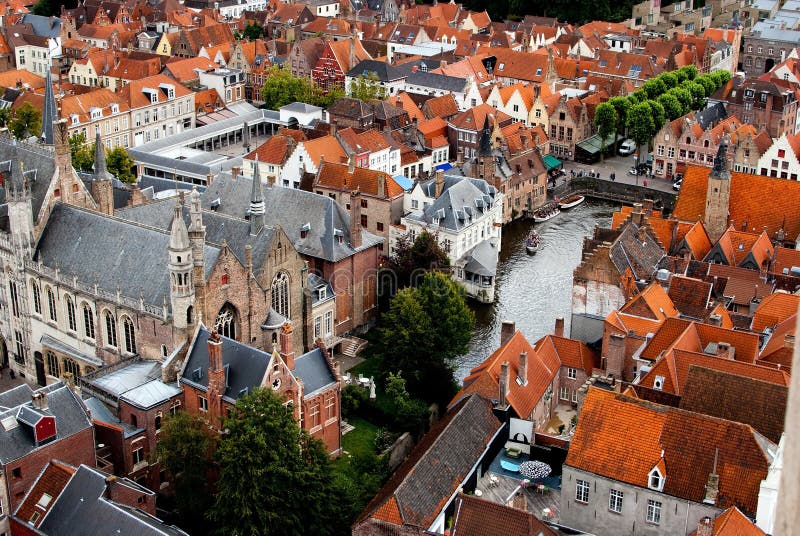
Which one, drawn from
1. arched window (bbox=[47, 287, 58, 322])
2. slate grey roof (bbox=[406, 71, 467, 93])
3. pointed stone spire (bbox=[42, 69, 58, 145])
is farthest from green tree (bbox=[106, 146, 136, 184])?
slate grey roof (bbox=[406, 71, 467, 93])

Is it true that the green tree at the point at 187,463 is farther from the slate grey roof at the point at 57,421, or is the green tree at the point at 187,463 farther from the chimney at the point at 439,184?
the chimney at the point at 439,184

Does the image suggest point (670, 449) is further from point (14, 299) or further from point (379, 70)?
point (379, 70)

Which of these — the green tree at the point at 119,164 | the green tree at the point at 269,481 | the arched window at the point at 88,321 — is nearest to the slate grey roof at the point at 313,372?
the green tree at the point at 269,481

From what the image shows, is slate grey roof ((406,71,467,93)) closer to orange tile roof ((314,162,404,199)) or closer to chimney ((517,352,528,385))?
orange tile roof ((314,162,404,199))

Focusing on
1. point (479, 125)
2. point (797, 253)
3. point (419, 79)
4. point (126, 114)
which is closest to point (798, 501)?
point (797, 253)

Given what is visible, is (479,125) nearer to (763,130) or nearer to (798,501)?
(763,130)

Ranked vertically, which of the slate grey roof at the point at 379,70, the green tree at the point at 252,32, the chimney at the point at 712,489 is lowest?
the chimney at the point at 712,489

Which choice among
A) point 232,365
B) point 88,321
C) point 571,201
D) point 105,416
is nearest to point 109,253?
point 88,321
